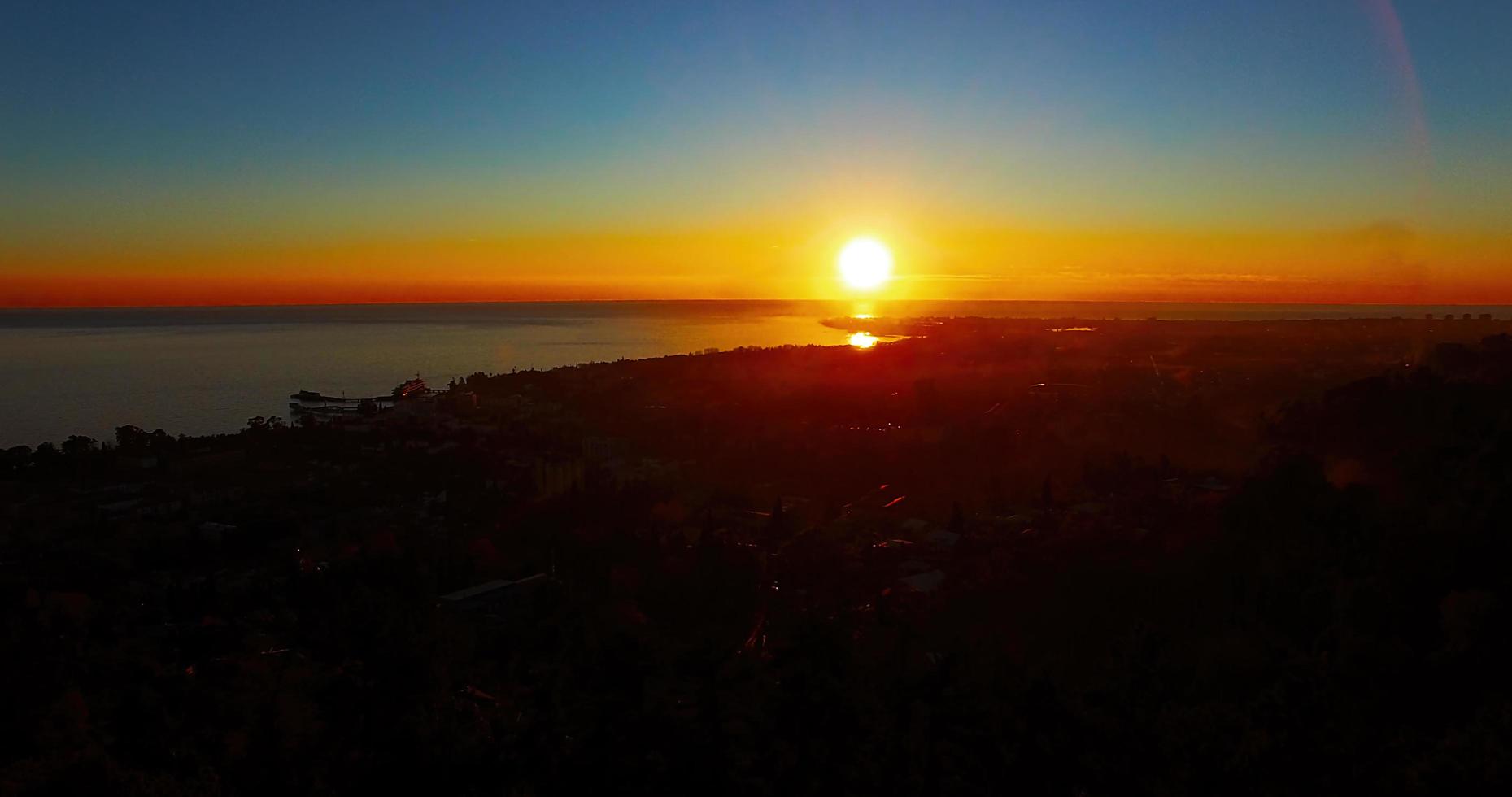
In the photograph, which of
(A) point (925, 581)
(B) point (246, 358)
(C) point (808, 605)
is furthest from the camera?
(B) point (246, 358)

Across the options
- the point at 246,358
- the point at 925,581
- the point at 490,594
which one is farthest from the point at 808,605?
the point at 246,358

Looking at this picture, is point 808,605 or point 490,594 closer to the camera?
point 808,605

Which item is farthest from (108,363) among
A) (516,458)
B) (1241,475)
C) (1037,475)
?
(1241,475)

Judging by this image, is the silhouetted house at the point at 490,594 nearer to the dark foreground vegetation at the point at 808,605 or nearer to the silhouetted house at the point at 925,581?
the dark foreground vegetation at the point at 808,605

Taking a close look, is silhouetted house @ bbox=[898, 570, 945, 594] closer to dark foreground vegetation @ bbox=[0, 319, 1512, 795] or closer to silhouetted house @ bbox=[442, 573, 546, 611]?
dark foreground vegetation @ bbox=[0, 319, 1512, 795]

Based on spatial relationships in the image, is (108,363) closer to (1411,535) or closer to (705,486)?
(705,486)

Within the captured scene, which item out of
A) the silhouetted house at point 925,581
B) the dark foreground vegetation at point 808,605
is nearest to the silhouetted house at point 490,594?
the dark foreground vegetation at point 808,605

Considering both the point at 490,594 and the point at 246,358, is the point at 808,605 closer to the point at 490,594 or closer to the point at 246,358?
the point at 490,594

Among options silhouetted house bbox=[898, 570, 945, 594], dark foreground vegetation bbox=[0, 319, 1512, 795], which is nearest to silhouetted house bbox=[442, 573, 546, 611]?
dark foreground vegetation bbox=[0, 319, 1512, 795]

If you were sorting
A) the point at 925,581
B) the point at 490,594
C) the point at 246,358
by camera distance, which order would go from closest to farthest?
the point at 490,594 → the point at 925,581 → the point at 246,358
